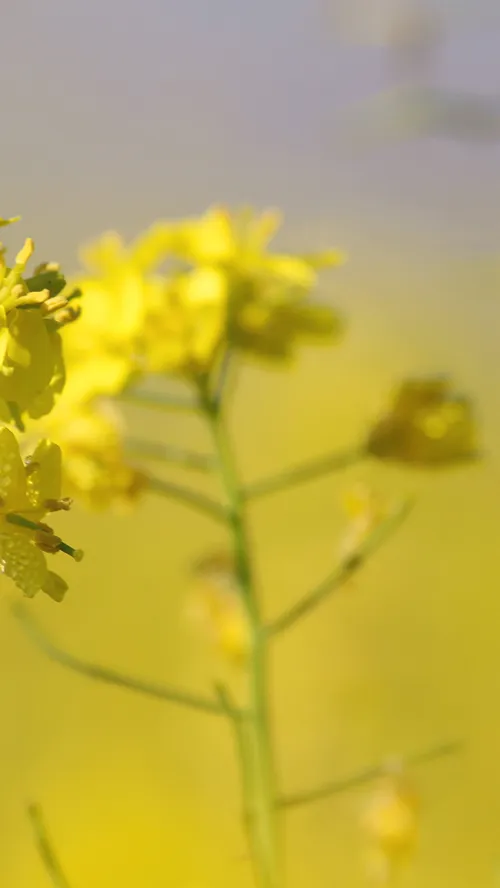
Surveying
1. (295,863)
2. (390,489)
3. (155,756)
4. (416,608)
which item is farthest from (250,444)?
(295,863)

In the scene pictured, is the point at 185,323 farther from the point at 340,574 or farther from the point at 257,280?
the point at 340,574

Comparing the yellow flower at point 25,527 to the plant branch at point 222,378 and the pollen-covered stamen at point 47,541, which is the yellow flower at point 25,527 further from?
the plant branch at point 222,378

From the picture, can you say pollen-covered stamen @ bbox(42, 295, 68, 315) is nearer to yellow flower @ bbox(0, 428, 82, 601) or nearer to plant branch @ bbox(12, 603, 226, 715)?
yellow flower @ bbox(0, 428, 82, 601)

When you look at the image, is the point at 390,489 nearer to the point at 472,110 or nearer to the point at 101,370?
the point at 472,110

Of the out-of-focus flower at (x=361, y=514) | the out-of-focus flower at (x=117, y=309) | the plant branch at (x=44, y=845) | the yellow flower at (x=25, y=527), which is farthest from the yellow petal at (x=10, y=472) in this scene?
the out-of-focus flower at (x=361, y=514)

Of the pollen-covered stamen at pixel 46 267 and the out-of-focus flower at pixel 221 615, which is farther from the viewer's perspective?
the out-of-focus flower at pixel 221 615

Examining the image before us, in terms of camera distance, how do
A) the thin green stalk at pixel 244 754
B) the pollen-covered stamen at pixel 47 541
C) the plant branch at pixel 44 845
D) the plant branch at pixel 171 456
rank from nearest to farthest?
the pollen-covered stamen at pixel 47 541, the plant branch at pixel 44 845, the thin green stalk at pixel 244 754, the plant branch at pixel 171 456
